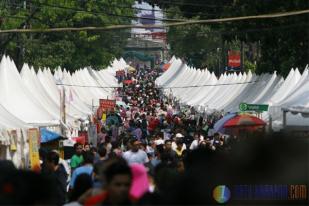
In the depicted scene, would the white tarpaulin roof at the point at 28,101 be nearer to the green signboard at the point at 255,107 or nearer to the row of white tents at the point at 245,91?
the green signboard at the point at 255,107

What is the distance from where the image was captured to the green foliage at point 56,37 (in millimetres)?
56438

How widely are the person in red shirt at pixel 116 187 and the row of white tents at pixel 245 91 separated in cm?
1646

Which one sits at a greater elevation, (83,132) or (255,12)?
(255,12)

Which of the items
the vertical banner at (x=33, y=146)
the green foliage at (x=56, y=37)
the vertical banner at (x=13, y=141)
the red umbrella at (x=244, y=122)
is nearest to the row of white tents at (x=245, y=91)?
the red umbrella at (x=244, y=122)

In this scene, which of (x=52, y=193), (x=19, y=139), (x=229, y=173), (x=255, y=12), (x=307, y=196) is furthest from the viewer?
(x=255, y=12)

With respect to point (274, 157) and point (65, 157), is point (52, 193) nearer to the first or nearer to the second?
point (274, 157)

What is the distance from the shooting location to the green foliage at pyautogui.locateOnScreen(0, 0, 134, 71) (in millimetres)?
56438

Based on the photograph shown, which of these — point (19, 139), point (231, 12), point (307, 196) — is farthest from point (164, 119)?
point (307, 196)

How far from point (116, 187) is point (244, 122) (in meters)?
17.6

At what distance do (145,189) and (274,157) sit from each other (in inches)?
61.1

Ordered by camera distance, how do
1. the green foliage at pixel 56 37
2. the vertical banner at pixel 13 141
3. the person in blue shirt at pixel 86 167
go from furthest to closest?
the green foliage at pixel 56 37
the vertical banner at pixel 13 141
the person in blue shirt at pixel 86 167

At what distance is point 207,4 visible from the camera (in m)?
41.1

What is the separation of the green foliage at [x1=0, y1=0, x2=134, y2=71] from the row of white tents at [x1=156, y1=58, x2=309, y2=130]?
6.24 metres

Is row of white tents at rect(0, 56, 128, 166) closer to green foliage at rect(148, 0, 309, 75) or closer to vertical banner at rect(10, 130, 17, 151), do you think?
vertical banner at rect(10, 130, 17, 151)
